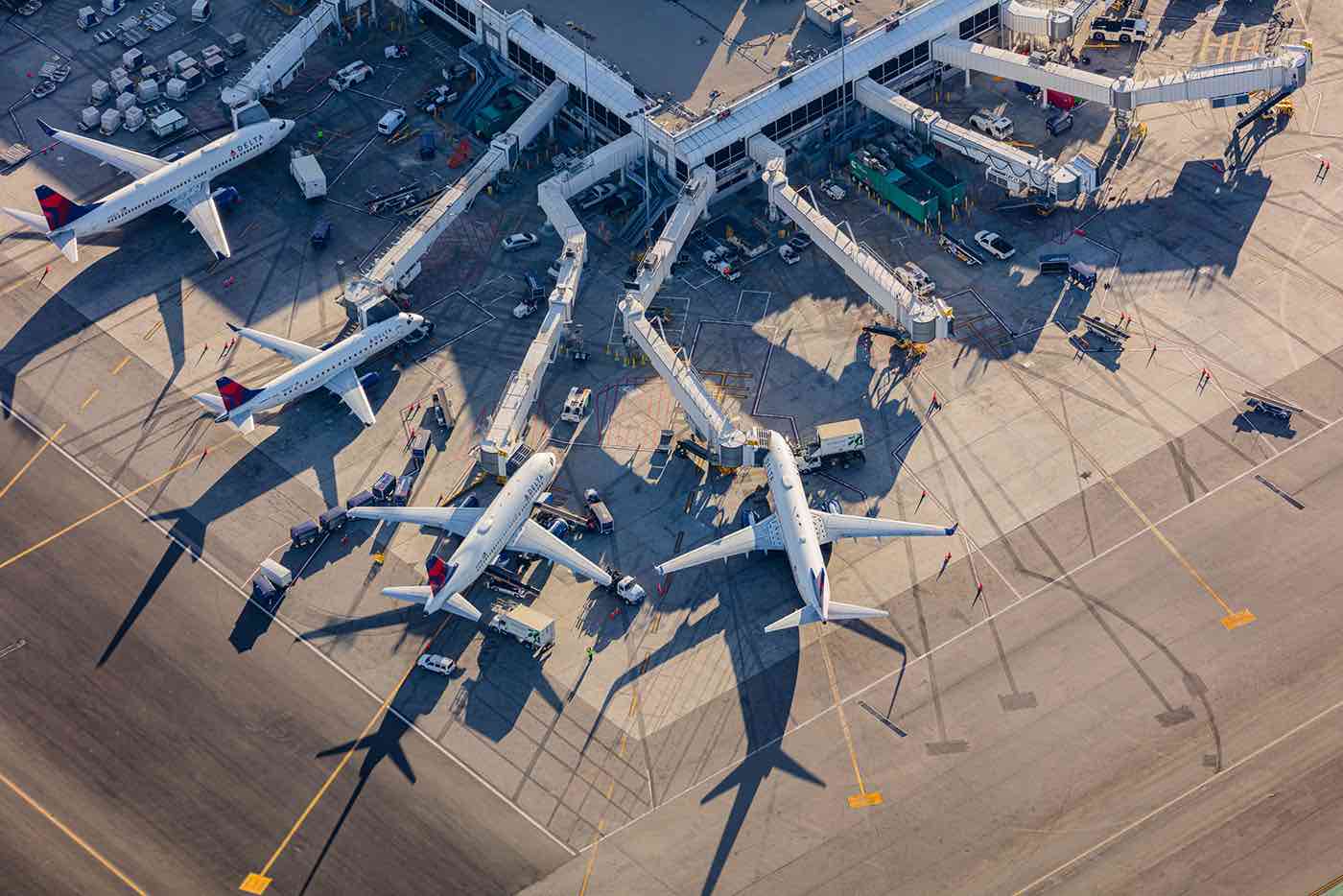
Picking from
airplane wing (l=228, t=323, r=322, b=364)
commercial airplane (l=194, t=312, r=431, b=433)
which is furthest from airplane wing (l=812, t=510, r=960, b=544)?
airplane wing (l=228, t=323, r=322, b=364)

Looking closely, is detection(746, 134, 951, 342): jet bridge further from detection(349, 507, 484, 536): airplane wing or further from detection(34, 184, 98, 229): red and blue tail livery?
detection(34, 184, 98, 229): red and blue tail livery

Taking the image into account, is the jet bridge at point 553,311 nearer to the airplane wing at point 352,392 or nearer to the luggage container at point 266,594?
the airplane wing at point 352,392

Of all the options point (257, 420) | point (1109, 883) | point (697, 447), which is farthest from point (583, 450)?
point (1109, 883)

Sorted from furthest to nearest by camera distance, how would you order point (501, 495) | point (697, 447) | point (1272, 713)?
point (697, 447), point (501, 495), point (1272, 713)

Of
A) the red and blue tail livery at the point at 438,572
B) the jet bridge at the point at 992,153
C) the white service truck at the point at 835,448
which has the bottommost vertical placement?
the red and blue tail livery at the point at 438,572

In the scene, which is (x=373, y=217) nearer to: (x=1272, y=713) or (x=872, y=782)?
(x=872, y=782)

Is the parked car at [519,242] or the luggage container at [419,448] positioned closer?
the luggage container at [419,448]

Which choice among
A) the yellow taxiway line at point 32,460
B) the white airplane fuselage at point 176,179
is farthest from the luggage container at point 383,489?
the white airplane fuselage at point 176,179
